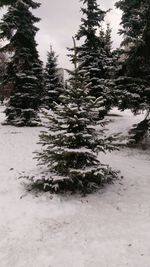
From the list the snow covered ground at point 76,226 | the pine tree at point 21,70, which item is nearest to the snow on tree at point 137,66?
the snow covered ground at point 76,226

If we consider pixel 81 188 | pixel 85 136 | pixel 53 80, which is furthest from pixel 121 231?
pixel 53 80

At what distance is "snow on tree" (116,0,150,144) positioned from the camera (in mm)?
12109

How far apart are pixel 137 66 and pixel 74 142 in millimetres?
5698

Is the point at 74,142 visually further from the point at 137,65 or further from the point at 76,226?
the point at 137,65

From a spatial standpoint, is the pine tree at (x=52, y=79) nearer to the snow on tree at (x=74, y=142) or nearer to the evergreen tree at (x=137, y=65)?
the evergreen tree at (x=137, y=65)

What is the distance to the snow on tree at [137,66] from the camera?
39.7ft

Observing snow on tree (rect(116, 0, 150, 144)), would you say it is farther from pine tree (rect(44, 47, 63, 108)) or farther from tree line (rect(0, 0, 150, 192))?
pine tree (rect(44, 47, 63, 108))

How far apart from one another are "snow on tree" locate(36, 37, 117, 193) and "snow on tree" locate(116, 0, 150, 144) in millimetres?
4232

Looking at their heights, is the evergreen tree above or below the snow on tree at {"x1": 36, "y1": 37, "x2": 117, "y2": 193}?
above

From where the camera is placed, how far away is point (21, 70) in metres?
19.1

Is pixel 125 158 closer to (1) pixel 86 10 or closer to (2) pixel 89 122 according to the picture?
(2) pixel 89 122

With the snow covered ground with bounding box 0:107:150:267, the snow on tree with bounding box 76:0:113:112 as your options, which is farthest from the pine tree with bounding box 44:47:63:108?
the snow covered ground with bounding box 0:107:150:267

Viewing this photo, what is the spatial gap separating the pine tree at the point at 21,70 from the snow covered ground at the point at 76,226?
915 centimetres

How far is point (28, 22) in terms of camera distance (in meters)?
19.7
